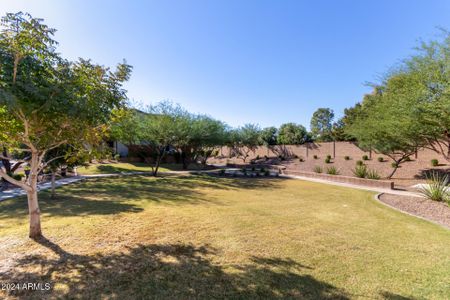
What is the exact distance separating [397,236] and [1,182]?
1867 cm

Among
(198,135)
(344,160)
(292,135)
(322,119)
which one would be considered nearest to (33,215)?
(198,135)

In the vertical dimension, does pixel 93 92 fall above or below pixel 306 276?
above

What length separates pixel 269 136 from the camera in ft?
141

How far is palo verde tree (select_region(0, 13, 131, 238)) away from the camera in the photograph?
3.39 metres

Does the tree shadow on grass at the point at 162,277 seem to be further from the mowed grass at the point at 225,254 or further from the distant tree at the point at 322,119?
the distant tree at the point at 322,119

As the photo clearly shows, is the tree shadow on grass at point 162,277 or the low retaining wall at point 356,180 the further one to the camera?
the low retaining wall at point 356,180

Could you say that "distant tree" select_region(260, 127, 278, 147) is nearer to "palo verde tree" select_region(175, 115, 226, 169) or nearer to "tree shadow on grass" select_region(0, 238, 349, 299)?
"palo verde tree" select_region(175, 115, 226, 169)

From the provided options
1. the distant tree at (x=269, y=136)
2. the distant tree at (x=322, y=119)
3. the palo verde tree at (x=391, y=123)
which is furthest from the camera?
the distant tree at (x=322, y=119)

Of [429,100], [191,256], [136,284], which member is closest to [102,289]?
[136,284]

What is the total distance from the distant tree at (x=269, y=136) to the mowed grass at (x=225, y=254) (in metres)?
34.2

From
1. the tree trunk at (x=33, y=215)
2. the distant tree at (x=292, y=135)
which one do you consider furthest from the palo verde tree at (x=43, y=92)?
the distant tree at (x=292, y=135)

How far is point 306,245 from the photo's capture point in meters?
4.95

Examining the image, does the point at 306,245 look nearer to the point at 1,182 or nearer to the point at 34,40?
the point at 34,40

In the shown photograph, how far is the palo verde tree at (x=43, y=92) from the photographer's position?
3387mm
